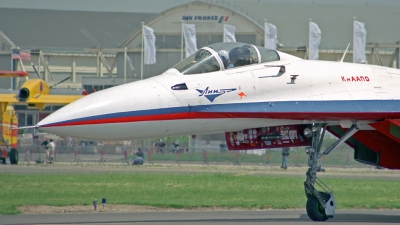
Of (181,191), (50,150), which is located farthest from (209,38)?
(181,191)

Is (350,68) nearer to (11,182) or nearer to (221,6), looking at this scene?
(11,182)

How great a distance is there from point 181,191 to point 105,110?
8.33m

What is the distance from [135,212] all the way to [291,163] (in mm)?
19865

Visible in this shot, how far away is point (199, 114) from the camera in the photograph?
1266cm

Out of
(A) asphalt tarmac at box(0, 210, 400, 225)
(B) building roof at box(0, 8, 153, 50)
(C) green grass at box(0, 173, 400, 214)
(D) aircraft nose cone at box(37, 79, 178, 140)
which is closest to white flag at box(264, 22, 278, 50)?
(C) green grass at box(0, 173, 400, 214)

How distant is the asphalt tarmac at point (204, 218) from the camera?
13.4 meters

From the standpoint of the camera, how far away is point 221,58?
13086mm

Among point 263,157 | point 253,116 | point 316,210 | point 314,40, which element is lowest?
point 316,210

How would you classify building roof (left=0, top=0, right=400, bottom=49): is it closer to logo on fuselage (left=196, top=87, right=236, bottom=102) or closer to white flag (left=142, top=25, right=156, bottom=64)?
white flag (left=142, top=25, right=156, bottom=64)

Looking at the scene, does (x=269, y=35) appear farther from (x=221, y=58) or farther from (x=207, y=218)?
(x=221, y=58)

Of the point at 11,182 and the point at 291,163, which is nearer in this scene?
the point at 11,182

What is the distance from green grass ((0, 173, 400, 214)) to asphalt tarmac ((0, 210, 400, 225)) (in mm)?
1249

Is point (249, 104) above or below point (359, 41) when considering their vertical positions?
below

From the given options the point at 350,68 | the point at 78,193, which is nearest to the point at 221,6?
the point at 78,193
